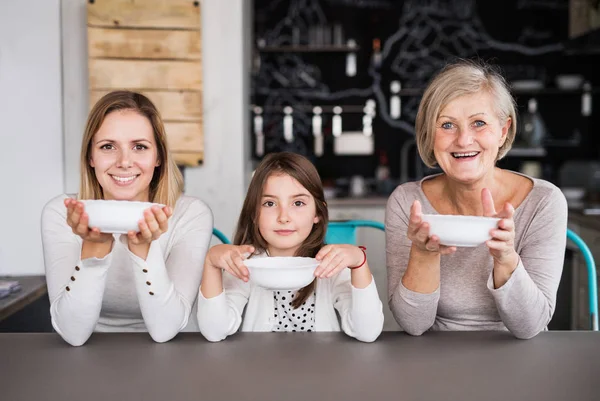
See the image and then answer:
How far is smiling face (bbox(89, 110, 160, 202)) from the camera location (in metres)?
1.45

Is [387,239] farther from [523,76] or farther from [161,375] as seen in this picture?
[523,76]

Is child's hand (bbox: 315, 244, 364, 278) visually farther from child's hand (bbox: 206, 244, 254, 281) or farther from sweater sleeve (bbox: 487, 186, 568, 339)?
sweater sleeve (bbox: 487, 186, 568, 339)

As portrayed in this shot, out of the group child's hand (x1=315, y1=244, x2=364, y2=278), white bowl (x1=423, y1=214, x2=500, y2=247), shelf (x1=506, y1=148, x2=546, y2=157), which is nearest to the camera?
white bowl (x1=423, y1=214, x2=500, y2=247)

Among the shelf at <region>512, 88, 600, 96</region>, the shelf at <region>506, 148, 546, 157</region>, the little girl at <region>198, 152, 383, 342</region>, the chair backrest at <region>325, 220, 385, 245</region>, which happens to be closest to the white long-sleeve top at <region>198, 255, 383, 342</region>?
the little girl at <region>198, 152, 383, 342</region>

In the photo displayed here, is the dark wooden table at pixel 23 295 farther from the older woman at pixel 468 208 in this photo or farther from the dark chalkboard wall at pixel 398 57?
the dark chalkboard wall at pixel 398 57

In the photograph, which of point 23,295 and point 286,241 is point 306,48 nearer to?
point 23,295

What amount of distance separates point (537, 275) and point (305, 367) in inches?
24.8

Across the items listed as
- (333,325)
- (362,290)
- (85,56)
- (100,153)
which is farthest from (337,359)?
(85,56)

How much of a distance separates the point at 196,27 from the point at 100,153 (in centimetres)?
129

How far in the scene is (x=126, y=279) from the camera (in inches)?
61.3

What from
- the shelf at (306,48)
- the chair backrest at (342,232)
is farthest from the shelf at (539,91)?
the chair backrest at (342,232)

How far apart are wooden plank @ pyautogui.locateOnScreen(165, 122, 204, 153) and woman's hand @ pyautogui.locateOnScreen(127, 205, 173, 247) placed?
1.53 meters

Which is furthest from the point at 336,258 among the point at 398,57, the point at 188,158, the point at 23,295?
the point at 398,57

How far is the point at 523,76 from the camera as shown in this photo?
457 cm
